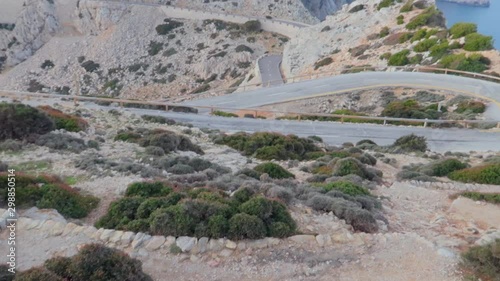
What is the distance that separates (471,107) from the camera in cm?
2953

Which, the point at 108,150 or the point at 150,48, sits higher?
the point at 150,48

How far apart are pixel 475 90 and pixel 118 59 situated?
49.7 metres

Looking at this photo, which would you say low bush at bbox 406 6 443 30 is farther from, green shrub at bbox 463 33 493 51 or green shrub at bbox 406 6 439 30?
green shrub at bbox 463 33 493 51

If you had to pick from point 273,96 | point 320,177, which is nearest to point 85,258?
point 320,177

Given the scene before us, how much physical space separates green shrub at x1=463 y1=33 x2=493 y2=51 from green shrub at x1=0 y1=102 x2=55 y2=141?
118 ft

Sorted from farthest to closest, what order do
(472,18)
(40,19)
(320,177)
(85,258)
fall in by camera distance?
(472,18) → (40,19) → (320,177) → (85,258)

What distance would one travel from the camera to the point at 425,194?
13.2 metres

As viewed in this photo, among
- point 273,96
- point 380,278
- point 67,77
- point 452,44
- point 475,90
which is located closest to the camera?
point 380,278

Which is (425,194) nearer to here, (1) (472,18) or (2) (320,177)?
(2) (320,177)

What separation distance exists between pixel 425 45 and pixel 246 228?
3852cm

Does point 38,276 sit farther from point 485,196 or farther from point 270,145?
point 270,145

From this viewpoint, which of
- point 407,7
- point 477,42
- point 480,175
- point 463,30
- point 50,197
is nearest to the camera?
point 50,197

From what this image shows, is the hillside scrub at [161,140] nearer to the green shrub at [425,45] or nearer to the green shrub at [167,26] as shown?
the green shrub at [425,45]

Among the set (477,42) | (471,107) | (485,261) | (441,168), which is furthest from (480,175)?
(477,42)
